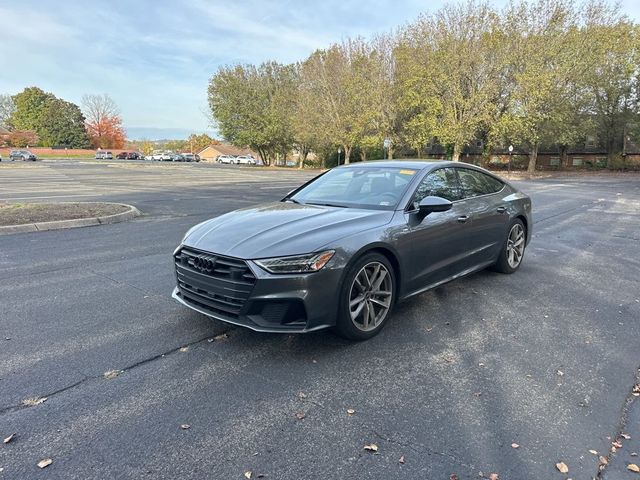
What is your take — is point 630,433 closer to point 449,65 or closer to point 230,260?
point 230,260

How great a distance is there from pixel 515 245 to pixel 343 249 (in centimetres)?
360

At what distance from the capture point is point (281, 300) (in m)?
3.25

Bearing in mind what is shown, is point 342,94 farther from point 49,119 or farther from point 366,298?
point 49,119

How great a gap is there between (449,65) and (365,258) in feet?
106

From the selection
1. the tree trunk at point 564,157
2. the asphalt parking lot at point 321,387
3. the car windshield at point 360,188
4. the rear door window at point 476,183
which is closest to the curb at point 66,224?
A: the asphalt parking lot at point 321,387

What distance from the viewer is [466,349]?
3707 mm

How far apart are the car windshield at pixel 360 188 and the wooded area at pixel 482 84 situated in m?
29.8

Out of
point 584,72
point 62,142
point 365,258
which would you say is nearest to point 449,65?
point 584,72

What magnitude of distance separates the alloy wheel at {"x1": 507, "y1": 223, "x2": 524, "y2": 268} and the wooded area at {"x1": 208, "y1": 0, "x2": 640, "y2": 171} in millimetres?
28072

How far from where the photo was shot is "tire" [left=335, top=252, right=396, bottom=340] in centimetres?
354

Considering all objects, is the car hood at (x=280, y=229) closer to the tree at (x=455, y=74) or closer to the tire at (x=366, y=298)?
the tire at (x=366, y=298)

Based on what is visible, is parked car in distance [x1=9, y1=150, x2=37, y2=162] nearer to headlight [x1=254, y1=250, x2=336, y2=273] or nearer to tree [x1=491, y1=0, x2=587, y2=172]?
tree [x1=491, y1=0, x2=587, y2=172]

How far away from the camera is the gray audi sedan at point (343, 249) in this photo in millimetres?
3307

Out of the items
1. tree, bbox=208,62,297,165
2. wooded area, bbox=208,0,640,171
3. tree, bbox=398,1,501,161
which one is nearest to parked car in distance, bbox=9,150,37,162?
tree, bbox=208,62,297,165
